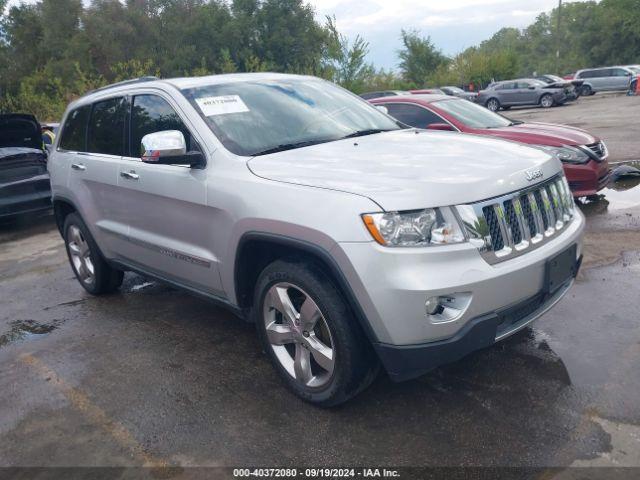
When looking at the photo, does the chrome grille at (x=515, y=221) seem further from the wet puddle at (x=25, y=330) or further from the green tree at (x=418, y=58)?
the green tree at (x=418, y=58)

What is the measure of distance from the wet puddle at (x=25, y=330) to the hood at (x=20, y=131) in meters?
5.27

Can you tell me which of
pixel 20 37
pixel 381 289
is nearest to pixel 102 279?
pixel 381 289

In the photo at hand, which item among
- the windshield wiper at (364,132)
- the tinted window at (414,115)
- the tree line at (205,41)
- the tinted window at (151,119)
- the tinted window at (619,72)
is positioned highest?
the tree line at (205,41)

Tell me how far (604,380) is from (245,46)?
178 ft

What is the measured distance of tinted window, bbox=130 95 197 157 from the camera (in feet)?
12.9

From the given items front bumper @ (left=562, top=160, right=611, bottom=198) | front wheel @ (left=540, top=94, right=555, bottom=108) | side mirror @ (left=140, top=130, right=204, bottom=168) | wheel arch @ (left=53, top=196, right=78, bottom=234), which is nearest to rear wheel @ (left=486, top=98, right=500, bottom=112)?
front wheel @ (left=540, top=94, right=555, bottom=108)

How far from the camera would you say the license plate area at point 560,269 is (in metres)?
3.08

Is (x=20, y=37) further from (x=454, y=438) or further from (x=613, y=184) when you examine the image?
(x=454, y=438)

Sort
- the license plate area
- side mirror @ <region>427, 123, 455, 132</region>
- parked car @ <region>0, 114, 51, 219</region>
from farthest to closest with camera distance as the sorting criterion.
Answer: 1. parked car @ <region>0, 114, 51, 219</region>
2. side mirror @ <region>427, 123, 455, 132</region>
3. the license plate area

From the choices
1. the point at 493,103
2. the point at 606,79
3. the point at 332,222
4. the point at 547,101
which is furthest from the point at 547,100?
the point at 332,222

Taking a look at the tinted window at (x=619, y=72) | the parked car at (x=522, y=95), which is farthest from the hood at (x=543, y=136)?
the tinted window at (x=619, y=72)

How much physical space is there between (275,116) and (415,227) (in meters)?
1.60

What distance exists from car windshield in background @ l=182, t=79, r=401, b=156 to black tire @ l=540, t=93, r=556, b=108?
2638 centimetres

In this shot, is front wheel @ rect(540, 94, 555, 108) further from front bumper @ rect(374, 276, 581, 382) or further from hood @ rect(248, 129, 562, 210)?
front bumper @ rect(374, 276, 581, 382)
